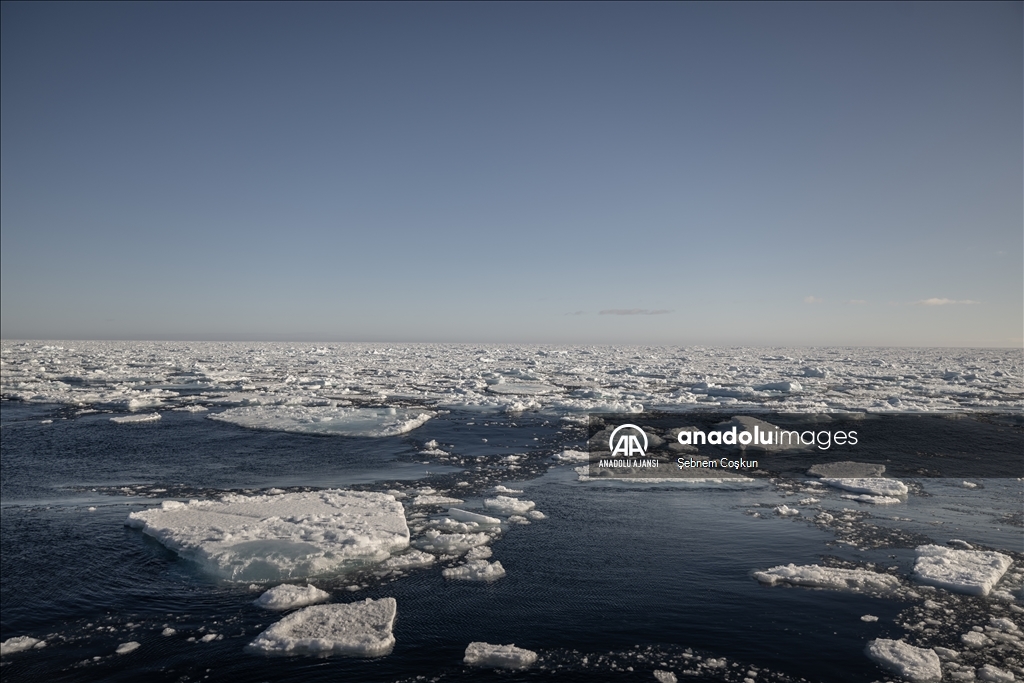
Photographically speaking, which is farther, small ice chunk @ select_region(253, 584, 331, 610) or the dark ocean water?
small ice chunk @ select_region(253, 584, 331, 610)

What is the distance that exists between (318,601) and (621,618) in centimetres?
372

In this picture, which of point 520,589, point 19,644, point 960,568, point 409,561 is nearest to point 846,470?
point 960,568

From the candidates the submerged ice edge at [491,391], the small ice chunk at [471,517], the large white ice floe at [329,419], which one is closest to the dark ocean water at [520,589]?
the small ice chunk at [471,517]

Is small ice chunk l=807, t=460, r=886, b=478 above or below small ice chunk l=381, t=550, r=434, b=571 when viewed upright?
below

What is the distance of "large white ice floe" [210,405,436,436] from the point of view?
1756cm

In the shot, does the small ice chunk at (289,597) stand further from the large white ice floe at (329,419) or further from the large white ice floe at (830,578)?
the large white ice floe at (329,419)

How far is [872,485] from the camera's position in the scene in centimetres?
1237

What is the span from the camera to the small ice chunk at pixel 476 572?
299 inches

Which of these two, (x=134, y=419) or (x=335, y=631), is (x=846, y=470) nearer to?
(x=335, y=631)

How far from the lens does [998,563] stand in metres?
7.96

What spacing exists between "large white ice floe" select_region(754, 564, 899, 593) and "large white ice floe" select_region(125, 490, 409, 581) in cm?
541

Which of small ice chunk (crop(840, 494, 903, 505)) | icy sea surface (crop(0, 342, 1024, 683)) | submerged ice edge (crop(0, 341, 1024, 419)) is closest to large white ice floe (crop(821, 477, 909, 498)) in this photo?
small ice chunk (crop(840, 494, 903, 505))

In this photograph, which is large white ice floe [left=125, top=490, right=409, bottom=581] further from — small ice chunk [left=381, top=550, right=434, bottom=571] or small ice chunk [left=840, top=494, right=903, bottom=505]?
small ice chunk [left=840, top=494, right=903, bottom=505]

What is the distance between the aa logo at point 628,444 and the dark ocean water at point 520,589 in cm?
317
